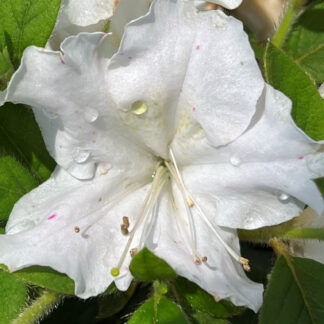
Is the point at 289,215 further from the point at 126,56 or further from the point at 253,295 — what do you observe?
the point at 126,56

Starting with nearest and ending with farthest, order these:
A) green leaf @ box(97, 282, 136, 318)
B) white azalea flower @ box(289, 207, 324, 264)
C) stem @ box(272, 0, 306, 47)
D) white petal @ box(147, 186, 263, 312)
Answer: white petal @ box(147, 186, 263, 312) < white azalea flower @ box(289, 207, 324, 264) < green leaf @ box(97, 282, 136, 318) < stem @ box(272, 0, 306, 47)

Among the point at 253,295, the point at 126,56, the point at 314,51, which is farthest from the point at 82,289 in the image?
the point at 314,51

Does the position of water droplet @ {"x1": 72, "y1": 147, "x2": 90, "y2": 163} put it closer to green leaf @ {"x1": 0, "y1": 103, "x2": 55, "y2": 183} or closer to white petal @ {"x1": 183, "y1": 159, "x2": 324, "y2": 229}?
green leaf @ {"x1": 0, "y1": 103, "x2": 55, "y2": 183}

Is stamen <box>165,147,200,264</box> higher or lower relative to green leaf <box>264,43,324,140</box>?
lower

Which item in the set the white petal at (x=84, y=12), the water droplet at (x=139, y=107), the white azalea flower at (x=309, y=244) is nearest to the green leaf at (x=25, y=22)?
the white petal at (x=84, y=12)

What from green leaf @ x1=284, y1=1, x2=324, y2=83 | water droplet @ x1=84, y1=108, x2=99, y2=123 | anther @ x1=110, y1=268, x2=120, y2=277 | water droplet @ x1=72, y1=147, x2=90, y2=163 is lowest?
anther @ x1=110, y1=268, x2=120, y2=277

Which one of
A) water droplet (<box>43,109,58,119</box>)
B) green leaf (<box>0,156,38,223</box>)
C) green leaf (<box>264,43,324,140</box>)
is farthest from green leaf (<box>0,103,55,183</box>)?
green leaf (<box>264,43,324,140</box>)

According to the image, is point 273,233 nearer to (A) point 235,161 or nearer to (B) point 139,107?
(A) point 235,161
